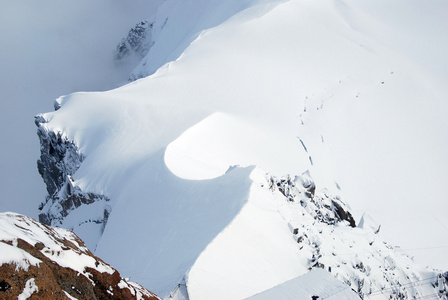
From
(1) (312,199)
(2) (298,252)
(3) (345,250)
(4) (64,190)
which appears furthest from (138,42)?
(2) (298,252)

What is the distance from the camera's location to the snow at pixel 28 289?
4.16m

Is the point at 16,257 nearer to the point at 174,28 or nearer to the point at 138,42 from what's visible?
the point at 174,28

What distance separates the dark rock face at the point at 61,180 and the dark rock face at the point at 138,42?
78230 millimetres

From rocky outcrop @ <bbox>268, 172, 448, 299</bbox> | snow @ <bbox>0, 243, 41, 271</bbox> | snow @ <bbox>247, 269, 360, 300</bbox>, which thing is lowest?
rocky outcrop @ <bbox>268, 172, 448, 299</bbox>

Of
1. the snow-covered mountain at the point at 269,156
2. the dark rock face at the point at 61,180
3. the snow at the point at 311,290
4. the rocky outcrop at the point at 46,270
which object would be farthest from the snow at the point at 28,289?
the dark rock face at the point at 61,180

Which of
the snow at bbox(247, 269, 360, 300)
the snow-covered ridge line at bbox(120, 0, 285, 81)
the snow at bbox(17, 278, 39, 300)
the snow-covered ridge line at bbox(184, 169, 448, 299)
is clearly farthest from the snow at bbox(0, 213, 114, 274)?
the snow-covered ridge line at bbox(120, 0, 285, 81)

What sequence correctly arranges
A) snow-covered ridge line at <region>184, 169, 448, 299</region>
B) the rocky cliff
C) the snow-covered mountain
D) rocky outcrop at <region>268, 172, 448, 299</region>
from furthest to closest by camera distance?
the rocky cliff, rocky outcrop at <region>268, 172, 448, 299</region>, the snow-covered mountain, snow-covered ridge line at <region>184, 169, 448, 299</region>

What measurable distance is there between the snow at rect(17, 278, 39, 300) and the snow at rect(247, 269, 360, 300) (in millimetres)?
4018

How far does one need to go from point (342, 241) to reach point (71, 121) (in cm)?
1984

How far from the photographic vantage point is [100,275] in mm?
5570

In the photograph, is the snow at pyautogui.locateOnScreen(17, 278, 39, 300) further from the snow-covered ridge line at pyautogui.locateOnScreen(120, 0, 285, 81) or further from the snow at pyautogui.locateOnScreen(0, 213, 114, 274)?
the snow-covered ridge line at pyautogui.locateOnScreen(120, 0, 285, 81)

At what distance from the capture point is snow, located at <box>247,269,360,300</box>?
23.0ft

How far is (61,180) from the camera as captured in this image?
30.1m

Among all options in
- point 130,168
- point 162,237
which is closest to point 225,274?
point 162,237
